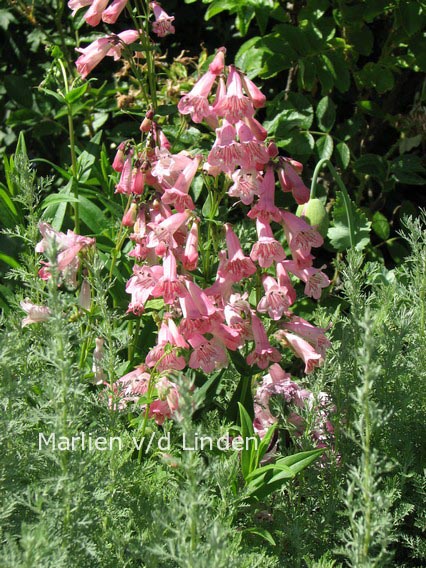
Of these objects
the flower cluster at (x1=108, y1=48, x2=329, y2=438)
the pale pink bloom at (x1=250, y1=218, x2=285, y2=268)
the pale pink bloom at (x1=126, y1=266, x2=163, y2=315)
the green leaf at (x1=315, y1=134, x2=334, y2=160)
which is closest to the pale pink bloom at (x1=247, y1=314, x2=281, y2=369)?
the flower cluster at (x1=108, y1=48, x2=329, y2=438)

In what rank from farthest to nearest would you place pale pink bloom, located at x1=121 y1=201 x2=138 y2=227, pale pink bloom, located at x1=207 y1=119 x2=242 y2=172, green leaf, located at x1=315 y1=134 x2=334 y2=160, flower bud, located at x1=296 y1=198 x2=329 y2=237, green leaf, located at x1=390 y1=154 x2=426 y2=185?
green leaf, located at x1=390 y1=154 x2=426 y2=185 → green leaf, located at x1=315 y1=134 x2=334 y2=160 → flower bud, located at x1=296 y1=198 x2=329 y2=237 → pale pink bloom, located at x1=121 y1=201 x2=138 y2=227 → pale pink bloom, located at x1=207 y1=119 x2=242 y2=172

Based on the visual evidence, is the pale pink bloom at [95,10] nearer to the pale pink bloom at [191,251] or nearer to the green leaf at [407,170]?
the pale pink bloom at [191,251]

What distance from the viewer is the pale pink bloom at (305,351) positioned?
5.62ft

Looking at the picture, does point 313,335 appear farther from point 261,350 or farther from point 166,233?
point 166,233

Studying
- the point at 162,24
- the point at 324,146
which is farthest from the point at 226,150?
the point at 324,146

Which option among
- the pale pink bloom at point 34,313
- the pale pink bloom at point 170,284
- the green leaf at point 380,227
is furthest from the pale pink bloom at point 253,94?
the green leaf at point 380,227

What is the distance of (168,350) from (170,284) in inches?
5.6

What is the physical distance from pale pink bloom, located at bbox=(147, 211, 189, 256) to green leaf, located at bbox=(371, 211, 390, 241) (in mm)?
1456

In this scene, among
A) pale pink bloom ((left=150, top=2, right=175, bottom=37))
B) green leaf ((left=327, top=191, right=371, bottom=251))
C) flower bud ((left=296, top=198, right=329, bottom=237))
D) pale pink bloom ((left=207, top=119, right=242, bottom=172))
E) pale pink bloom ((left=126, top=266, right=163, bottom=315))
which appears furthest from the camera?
green leaf ((left=327, top=191, right=371, bottom=251))

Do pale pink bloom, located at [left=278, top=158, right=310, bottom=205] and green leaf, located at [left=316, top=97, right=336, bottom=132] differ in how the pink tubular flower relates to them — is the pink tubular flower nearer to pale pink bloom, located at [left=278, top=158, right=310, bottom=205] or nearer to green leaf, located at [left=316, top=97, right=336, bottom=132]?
pale pink bloom, located at [left=278, top=158, right=310, bottom=205]

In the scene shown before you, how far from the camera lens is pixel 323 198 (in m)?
3.04

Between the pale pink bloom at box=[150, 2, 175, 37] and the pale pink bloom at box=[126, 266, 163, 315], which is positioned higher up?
the pale pink bloom at box=[150, 2, 175, 37]

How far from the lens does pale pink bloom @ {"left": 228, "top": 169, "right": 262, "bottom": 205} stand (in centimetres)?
163

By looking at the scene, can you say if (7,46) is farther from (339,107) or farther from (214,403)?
(214,403)
